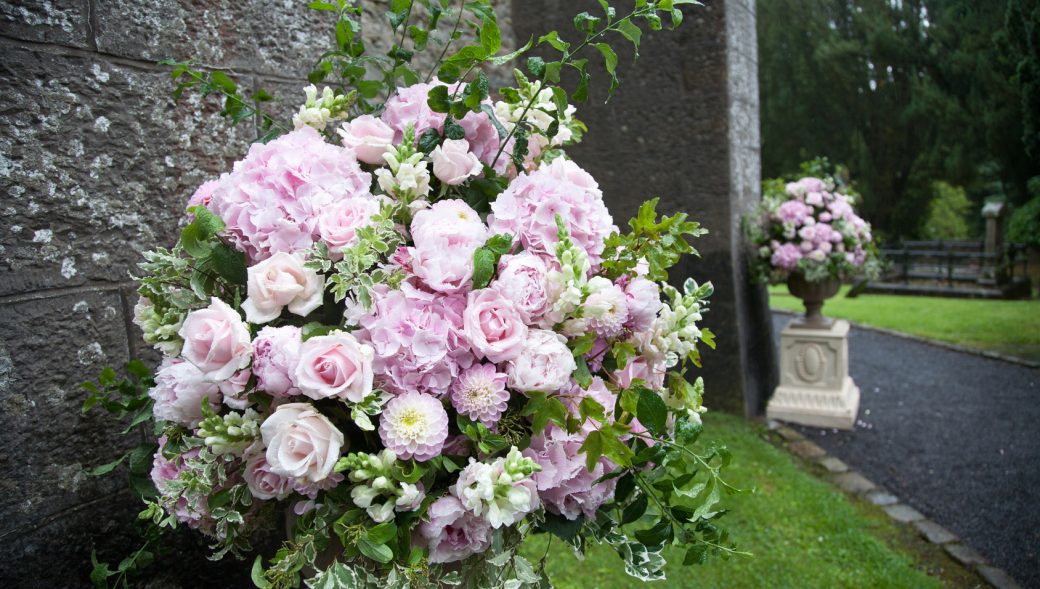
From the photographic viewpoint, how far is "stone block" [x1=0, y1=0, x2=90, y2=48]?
51.7 inches

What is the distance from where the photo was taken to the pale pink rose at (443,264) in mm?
1140

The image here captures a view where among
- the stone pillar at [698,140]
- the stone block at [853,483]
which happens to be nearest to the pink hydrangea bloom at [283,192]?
the stone block at [853,483]

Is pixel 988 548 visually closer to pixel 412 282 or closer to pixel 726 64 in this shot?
pixel 726 64

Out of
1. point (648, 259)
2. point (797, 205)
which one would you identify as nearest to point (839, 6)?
point (797, 205)

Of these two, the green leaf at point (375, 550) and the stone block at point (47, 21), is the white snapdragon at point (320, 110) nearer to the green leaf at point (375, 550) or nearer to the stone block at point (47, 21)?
the stone block at point (47, 21)

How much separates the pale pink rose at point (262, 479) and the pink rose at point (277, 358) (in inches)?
4.6

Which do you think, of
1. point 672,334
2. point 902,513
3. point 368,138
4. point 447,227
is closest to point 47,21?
point 368,138

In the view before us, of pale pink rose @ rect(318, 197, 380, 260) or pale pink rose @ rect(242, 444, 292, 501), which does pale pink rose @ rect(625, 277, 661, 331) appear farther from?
pale pink rose @ rect(242, 444, 292, 501)

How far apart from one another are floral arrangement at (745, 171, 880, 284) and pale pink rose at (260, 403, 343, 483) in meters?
5.47

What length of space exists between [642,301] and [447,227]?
36cm

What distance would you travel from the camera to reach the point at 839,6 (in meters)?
23.1

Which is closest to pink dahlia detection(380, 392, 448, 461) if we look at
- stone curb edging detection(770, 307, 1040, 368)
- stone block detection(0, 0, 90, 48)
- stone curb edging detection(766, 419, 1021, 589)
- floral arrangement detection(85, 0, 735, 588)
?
floral arrangement detection(85, 0, 735, 588)

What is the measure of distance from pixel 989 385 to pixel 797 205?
3.59 metres

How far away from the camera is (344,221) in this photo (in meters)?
1.17
